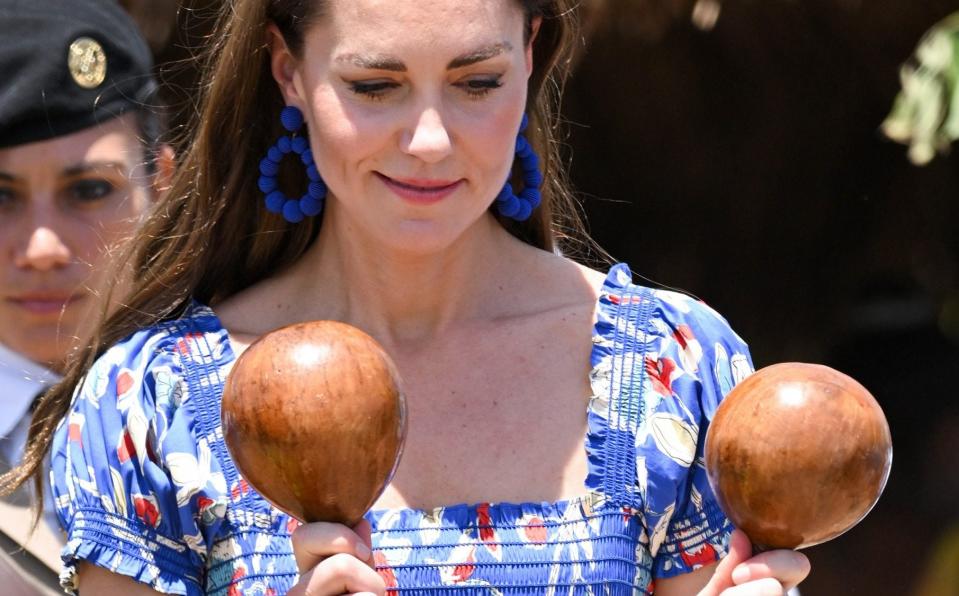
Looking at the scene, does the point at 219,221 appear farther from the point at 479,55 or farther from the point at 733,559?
the point at 733,559

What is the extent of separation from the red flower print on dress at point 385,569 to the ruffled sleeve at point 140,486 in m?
0.21

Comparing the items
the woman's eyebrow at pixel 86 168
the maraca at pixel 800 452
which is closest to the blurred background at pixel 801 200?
the woman's eyebrow at pixel 86 168

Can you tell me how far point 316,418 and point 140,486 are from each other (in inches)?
22.2

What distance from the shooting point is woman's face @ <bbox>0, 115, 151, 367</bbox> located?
356 cm

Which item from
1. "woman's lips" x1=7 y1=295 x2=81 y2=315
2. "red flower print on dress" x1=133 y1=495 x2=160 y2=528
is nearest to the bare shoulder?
"red flower print on dress" x1=133 y1=495 x2=160 y2=528

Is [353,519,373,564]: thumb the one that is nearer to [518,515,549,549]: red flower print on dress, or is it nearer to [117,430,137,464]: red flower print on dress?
[518,515,549,549]: red flower print on dress

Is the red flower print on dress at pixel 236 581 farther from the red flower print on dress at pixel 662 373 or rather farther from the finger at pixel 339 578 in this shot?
the red flower print on dress at pixel 662 373

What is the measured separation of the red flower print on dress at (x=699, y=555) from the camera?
2.43 meters

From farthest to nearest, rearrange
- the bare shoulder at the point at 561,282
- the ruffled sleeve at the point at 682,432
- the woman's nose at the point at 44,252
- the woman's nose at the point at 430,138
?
the woman's nose at the point at 44,252 → the bare shoulder at the point at 561,282 → the ruffled sleeve at the point at 682,432 → the woman's nose at the point at 430,138

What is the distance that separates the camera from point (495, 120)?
2.41 metres

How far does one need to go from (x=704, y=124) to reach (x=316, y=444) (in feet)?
10.4

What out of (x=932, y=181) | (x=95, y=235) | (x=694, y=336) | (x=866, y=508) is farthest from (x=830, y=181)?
(x=866, y=508)

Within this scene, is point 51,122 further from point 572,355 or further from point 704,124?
point 704,124

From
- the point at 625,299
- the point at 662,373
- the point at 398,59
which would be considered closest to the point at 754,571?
the point at 662,373
